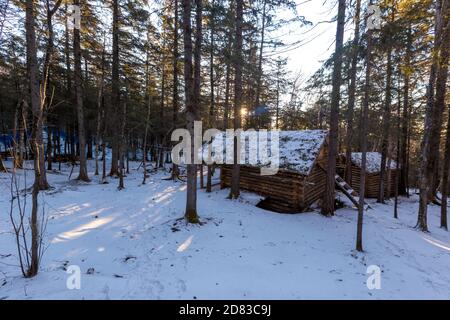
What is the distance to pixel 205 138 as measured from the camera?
16281 mm

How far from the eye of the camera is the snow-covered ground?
4.14 metres

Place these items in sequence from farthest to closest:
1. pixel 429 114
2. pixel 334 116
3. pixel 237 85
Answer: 1. pixel 237 85
2. pixel 334 116
3. pixel 429 114

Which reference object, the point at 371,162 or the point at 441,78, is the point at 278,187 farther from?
the point at 371,162

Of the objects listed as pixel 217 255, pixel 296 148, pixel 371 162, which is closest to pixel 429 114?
pixel 296 148

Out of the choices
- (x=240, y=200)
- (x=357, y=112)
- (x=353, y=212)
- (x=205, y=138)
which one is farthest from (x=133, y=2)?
(x=353, y=212)

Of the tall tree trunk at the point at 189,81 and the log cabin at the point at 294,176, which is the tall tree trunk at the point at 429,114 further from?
the tall tree trunk at the point at 189,81

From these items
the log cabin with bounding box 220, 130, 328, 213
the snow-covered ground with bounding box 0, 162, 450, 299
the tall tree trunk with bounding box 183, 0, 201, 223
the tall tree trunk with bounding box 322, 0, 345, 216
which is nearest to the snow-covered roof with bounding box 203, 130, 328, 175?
the log cabin with bounding box 220, 130, 328, 213

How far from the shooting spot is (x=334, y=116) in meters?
9.31

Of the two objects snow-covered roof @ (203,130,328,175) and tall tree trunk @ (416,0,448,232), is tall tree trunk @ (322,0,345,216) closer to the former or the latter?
snow-covered roof @ (203,130,328,175)

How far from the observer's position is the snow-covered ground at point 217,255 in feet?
13.6

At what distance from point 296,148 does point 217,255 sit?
25.0 ft

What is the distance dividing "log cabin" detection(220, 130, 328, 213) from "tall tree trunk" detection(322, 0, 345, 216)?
35.4 inches

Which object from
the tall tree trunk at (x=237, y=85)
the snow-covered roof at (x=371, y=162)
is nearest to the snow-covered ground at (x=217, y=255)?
the tall tree trunk at (x=237, y=85)

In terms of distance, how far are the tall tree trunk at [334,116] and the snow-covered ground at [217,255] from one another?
35.4 inches
